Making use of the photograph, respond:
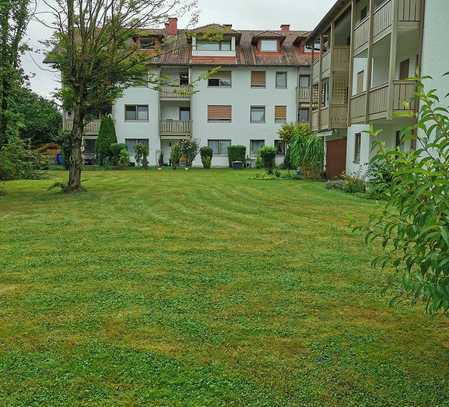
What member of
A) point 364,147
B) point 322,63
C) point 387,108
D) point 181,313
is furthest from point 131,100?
point 181,313

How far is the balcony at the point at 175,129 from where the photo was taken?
143ft

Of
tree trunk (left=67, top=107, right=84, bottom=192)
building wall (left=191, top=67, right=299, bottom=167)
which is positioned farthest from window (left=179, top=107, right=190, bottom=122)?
tree trunk (left=67, top=107, right=84, bottom=192)

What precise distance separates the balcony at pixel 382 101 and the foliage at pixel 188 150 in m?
20.2

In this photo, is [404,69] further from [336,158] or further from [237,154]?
[237,154]

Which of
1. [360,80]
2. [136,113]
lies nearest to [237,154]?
[136,113]

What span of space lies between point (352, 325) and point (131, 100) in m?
41.3

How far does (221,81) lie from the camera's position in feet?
147

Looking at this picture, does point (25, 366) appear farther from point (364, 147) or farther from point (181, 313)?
point (364, 147)

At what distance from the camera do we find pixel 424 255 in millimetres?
3338

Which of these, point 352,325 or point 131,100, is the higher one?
point 131,100

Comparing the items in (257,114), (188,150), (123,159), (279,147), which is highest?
(257,114)

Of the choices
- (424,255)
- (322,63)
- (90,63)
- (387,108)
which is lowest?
(424,255)

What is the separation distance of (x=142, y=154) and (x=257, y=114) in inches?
448

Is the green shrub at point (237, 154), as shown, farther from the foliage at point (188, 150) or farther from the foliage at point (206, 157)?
the foliage at point (188, 150)
